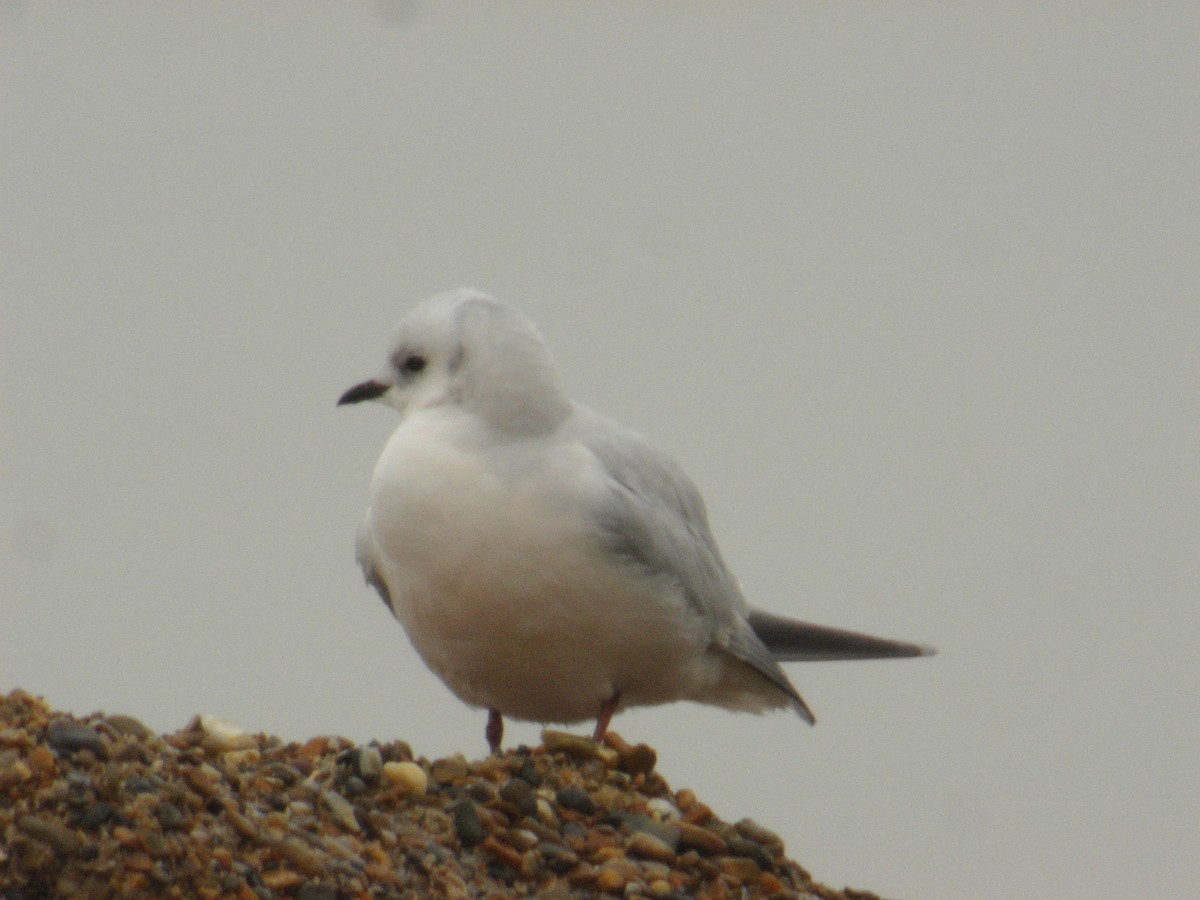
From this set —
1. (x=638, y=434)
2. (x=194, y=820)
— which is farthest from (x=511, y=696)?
(x=194, y=820)

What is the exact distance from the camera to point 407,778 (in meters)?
6.00

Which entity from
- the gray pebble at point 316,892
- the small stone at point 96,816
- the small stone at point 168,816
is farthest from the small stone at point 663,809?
the small stone at point 96,816

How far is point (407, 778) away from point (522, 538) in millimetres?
1012

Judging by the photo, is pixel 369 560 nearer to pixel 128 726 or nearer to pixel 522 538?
pixel 522 538

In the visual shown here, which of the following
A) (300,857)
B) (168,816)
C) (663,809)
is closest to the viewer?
(168,816)

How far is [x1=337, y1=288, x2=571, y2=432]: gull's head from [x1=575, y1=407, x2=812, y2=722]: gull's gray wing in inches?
8.3

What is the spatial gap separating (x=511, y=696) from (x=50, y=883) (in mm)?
2554

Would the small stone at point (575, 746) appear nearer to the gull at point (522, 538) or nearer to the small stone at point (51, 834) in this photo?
the gull at point (522, 538)

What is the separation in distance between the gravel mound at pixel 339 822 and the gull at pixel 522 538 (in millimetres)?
442

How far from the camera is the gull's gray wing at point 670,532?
23.0 ft

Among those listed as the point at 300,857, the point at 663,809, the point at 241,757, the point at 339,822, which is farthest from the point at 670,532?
the point at 300,857

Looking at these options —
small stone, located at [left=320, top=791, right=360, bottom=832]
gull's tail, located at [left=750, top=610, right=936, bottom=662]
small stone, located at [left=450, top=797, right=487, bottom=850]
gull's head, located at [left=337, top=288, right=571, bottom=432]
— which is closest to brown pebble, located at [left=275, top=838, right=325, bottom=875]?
small stone, located at [left=320, top=791, right=360, bottom=832]

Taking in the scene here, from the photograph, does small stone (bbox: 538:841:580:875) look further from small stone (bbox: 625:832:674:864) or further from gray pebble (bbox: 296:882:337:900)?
gray pebble (bbox: 296:882:337:900)

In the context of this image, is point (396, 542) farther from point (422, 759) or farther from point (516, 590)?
point (422, 759)
